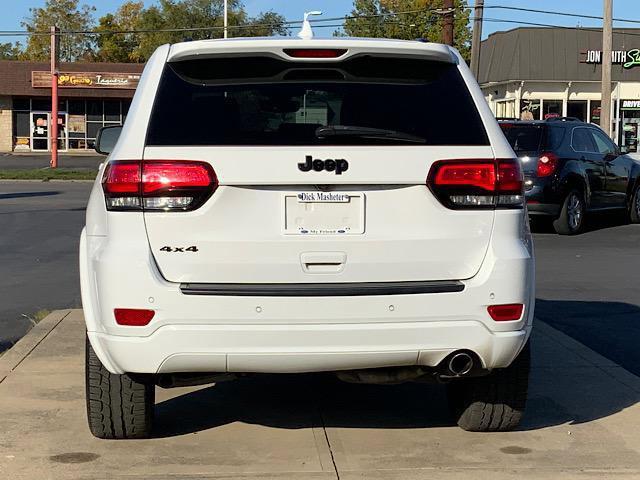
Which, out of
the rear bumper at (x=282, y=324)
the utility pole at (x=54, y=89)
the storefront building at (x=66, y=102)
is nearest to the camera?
the rear bumper at (x=282, y=324)

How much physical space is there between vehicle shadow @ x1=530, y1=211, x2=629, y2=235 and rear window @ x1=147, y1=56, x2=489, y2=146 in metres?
11.2

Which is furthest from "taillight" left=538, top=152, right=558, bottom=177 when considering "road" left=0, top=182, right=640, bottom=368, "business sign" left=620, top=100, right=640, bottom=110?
"business sign" left=620, top=100, right=640, bottom=110

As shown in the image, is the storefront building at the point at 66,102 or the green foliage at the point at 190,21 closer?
the storefront building at the point at 66,102

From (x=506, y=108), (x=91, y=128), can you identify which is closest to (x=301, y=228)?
(x=506, y=108)

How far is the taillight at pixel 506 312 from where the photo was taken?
437cm

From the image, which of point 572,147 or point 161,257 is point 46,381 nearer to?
point 161,257

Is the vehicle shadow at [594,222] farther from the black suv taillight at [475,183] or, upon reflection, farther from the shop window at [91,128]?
the shop window at [91,128]

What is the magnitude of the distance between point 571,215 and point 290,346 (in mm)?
11619

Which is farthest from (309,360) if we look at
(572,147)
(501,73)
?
(501,73)

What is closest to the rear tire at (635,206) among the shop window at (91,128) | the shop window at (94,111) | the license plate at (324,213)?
the license plate at (324,213)

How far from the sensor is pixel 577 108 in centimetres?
4119

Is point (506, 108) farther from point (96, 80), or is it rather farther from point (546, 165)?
point (546, 165)

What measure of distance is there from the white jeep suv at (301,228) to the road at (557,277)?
9.16 ft

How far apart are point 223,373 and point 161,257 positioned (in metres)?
0.62
